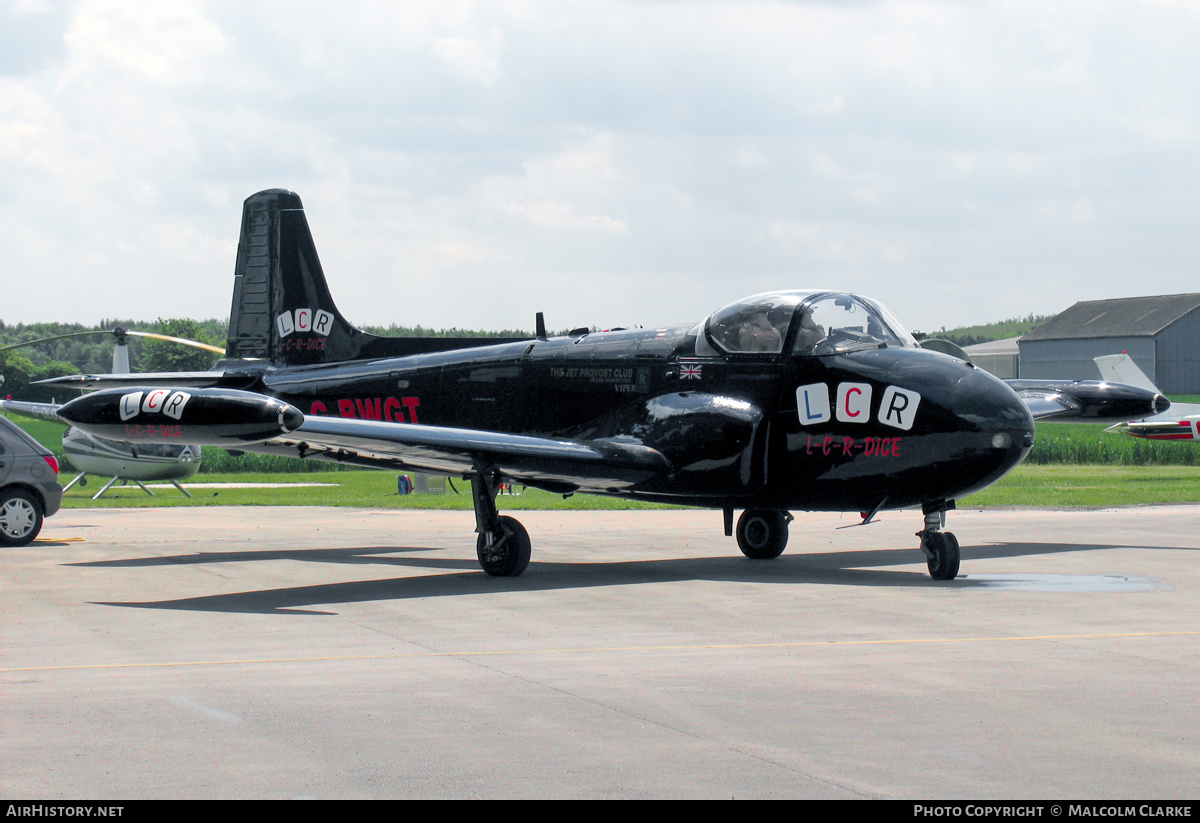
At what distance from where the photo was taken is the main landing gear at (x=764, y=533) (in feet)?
56.5

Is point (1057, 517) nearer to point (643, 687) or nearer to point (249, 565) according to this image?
point (249, 565)

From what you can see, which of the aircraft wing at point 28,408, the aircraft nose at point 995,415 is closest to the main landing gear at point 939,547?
the aircraft nose at point 995,415

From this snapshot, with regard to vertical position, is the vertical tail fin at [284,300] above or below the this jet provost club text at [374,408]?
above

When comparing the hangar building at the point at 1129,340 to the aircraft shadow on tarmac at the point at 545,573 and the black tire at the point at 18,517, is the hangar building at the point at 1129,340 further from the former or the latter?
the black tire at the point at 18,517

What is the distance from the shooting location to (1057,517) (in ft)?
Answer: 80.8

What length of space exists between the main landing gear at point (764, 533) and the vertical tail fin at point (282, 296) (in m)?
6.85

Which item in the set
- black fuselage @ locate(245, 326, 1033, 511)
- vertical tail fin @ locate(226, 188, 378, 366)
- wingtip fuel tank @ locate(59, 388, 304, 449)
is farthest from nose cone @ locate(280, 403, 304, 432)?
vertical tail fin @ locate(226, 188, 378, 366)

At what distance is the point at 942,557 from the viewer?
14266mm

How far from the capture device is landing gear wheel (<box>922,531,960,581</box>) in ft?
46.7

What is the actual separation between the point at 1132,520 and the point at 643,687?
17623mm

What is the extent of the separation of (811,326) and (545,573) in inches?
173

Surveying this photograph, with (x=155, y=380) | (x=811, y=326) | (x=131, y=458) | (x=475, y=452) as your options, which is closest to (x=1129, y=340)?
(x=131, y=458)

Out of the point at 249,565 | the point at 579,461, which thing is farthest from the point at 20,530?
the point at 579,461
